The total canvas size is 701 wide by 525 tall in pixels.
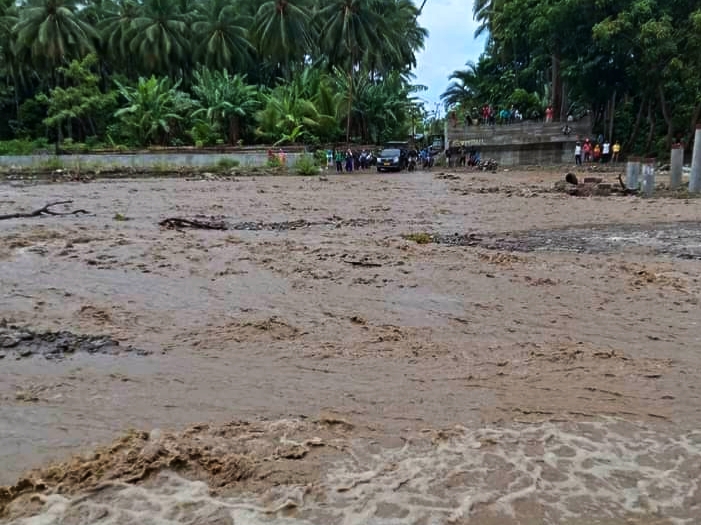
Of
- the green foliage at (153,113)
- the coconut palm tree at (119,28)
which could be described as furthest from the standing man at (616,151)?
the coconut palm tree at (119,28)

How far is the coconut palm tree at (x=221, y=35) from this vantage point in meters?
50.4

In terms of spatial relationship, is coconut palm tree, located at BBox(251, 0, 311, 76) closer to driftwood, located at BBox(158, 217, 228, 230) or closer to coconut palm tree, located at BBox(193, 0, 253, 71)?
coconut palm tree, located at BBox(193, 0, 253, 71)

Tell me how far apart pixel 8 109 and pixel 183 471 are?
6178cm

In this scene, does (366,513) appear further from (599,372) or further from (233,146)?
(233,146)

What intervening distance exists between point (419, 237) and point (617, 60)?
29.0m

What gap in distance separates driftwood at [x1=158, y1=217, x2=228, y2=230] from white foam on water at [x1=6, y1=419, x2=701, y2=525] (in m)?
9.80

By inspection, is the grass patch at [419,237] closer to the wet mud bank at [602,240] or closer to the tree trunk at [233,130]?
the wet mud bank at [602,240]

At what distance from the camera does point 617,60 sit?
34750 millimetres

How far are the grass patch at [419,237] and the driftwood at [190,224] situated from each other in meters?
3.96

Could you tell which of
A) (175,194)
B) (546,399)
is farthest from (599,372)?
(175,194)

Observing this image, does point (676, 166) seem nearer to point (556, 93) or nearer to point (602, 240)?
point (602, 240)

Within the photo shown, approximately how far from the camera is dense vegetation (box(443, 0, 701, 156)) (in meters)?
30.3

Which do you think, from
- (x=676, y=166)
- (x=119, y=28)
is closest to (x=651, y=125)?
(x=676, y=166)

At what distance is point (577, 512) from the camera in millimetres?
3268
